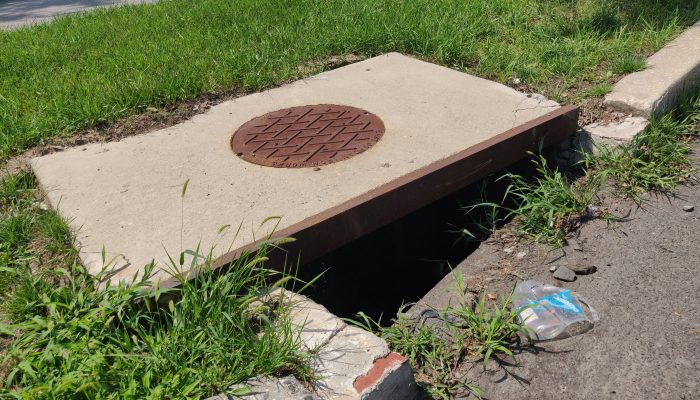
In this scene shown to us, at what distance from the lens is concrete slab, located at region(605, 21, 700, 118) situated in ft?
12.3

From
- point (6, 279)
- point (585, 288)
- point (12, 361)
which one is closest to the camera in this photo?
point (12, 361)

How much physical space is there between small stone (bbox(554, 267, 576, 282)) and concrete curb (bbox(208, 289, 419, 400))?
922 millimetres

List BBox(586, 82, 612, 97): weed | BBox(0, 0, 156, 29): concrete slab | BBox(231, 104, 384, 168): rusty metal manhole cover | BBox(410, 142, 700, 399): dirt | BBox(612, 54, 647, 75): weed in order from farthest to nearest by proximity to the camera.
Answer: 1. BBox(0, 0, 156, 29): concrete slab
2. BBox(612, 54, 647, 75): weed
3. BBox(586, 82, 612, 97): weed
4. BBox(231, 104, 384, 168): rusty metal manhole cover
5. BBox(410, 142, 700, 399): dirt

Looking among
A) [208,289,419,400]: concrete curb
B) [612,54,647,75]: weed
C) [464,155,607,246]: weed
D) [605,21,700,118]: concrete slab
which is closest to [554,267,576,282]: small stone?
[464,155,607,246]: weed

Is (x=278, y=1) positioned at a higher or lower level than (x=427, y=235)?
higher

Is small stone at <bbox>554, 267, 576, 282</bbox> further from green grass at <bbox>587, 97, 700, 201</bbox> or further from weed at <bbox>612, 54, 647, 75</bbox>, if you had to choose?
weed at <bbox>612, 54, 647, 75</bbox>

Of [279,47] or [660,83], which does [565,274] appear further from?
[279,47]

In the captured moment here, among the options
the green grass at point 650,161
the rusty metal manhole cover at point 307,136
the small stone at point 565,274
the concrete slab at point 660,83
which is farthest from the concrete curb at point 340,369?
the concrete slab at point 660,83

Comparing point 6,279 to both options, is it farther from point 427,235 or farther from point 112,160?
point 427,235

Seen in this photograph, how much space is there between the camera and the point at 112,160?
3281 millimetres

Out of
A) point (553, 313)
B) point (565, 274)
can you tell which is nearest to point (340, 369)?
point (553, 313)

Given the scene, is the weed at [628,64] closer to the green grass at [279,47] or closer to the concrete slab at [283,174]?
the green grass at [279,47]

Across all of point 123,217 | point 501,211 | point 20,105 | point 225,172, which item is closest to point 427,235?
point 501,211

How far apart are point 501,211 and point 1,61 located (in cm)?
368
